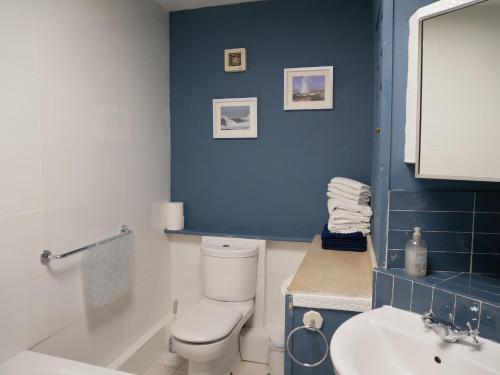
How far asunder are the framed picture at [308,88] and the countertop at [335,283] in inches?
40.1

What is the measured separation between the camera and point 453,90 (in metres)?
1.09

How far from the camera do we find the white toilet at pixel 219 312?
5.79 feet

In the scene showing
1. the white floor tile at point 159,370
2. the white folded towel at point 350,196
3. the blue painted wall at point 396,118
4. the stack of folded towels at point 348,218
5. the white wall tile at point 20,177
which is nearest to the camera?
the blue painted wall at point 396,118

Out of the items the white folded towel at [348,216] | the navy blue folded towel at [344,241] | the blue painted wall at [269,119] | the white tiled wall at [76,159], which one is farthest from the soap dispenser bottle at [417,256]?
the white tiled wall at [76,159]

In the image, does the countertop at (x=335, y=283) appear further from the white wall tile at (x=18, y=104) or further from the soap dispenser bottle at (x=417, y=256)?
the white wall tile at (x=18, y=104)

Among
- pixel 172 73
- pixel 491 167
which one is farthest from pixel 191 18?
pixel 491 167

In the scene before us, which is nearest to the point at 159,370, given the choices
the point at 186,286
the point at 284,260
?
the point at 186,286

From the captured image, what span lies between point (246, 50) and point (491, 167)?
1720 millimetres

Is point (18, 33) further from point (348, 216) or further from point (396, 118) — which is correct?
point (348, 216)

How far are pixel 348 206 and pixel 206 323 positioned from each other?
1.02 m

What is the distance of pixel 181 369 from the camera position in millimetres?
2199

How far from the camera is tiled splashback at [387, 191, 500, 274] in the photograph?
119 centimetres

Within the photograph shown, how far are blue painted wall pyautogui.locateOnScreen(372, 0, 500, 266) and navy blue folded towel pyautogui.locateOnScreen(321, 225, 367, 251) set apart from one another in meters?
0.50

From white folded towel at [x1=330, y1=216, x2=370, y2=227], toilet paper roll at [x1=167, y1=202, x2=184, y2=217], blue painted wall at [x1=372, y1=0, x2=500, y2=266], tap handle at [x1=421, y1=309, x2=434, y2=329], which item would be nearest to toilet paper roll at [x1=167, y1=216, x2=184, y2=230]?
toilet paper roll at [x1=167, y1=202, x2=184, y2=217]
